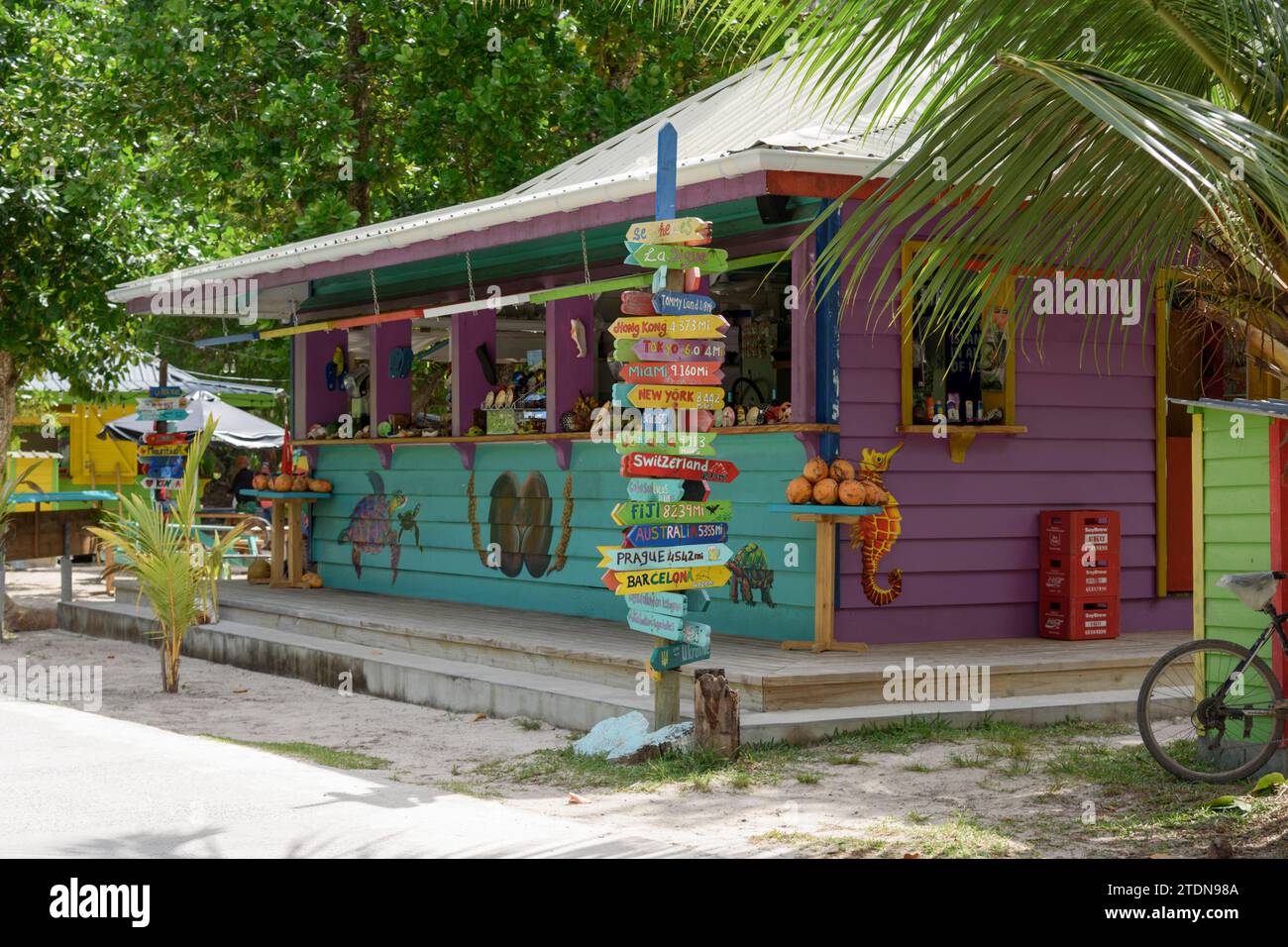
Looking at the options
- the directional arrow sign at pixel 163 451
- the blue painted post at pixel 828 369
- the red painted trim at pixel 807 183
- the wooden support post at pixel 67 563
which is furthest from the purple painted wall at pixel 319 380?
the red painted trim at pixel 807 183

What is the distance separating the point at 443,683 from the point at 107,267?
9.79m

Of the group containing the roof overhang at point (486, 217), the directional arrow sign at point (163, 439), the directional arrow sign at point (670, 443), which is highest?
the roof overhang at point (486, 217)

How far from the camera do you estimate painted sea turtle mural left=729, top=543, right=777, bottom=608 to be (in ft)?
31.0

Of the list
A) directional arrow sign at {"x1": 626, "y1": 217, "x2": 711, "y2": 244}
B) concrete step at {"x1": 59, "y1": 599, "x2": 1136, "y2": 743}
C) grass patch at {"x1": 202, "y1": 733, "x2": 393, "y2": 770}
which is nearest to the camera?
directional arrow sign at {"x1": 626, "y1": 217, "x2": 711, "y2": 244}

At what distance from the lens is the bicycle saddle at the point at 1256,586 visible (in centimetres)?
632

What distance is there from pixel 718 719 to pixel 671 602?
0.63 m

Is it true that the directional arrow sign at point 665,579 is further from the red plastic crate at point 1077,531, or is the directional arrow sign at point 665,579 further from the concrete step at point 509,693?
the red plastic crate at point 1077,531

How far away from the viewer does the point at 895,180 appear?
16.0ft

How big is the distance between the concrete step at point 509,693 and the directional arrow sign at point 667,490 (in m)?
1.13

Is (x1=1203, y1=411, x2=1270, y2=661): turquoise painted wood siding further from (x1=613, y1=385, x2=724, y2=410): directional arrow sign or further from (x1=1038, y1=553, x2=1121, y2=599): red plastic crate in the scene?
(x1=1038, y1=553, x2=1121, y2=599): red plastic crate

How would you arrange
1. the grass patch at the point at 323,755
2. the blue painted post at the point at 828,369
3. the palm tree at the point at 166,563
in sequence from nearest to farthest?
the grass patch at the point at 323,755, the blue painted post at the point at 828,369, the palm tree at the point at 166,563

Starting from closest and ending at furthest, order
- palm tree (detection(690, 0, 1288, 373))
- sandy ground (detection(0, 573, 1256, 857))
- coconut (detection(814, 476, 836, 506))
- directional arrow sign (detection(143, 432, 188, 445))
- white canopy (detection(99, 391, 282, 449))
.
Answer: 1. palm tree (detection(690, 0, 1288, 373))
2. sandy ground (detection(0, 573, 1256, 857))
3. coconut (detection(814, 476, 836, 506))
4. directional arrow sign (detection(143, 432, 188, 445))
5. white canopy (detection(99, 391, 282, 449))

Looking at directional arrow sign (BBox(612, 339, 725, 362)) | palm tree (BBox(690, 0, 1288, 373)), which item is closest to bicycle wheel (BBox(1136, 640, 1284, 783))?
palm tree (BBox(690, 0, 1288, 373))

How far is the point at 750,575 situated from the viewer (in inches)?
377
